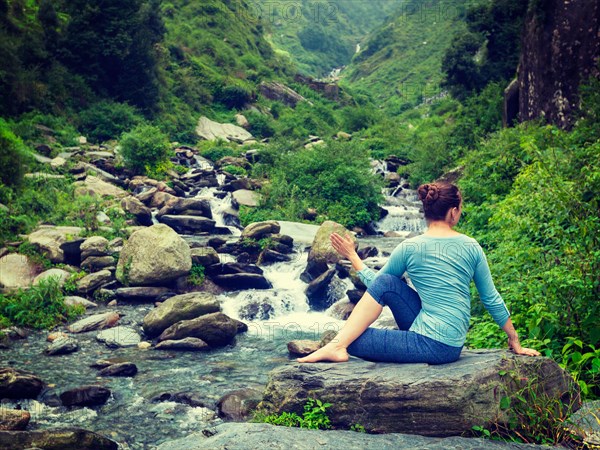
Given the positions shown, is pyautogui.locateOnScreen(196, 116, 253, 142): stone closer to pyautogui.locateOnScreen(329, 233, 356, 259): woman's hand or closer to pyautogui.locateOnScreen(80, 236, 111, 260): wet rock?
pyautogui.locateOnScreen(80, 236, 111, 260): wet rock

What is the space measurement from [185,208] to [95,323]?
945cm

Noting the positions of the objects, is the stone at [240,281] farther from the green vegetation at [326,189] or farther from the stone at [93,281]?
the green vegetation at [326,189]

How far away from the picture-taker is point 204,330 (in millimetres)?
11195

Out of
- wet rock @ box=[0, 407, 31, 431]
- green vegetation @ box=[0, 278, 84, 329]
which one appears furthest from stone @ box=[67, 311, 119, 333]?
wet rock @ box=[0, 407, 31, 431]

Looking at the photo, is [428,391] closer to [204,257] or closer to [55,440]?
[55,440]

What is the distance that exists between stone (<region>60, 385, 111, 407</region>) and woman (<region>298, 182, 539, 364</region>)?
5.49 metres

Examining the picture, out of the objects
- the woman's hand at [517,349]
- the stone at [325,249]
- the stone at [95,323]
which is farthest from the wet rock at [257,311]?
the woman's hand at [517,349]

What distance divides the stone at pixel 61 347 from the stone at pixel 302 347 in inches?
176

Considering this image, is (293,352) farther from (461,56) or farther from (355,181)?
(461,56)

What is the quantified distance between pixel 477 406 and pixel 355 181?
63.2 ft

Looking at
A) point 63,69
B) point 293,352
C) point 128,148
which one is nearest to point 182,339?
point 293,352

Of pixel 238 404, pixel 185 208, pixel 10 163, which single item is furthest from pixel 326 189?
pixel 238 404

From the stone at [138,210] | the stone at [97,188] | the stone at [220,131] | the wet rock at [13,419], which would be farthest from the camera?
the stone at [220,131]

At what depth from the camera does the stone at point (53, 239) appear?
1435cm
